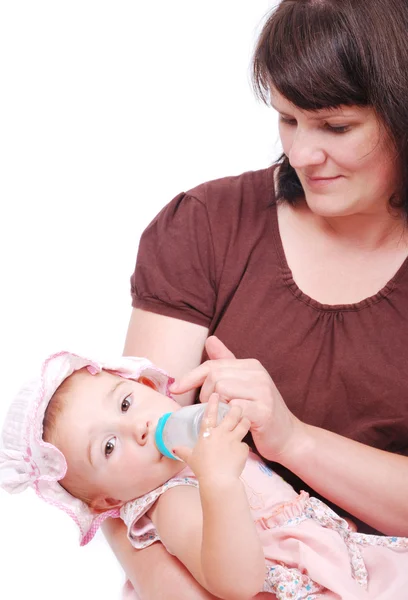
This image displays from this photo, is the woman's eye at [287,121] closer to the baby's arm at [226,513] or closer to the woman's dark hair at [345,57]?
the woman's dark hair at [345,57]

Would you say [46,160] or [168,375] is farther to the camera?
[46,160]

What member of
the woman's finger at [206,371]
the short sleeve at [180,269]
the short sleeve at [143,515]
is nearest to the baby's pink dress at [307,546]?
the short sleeve at [143,515]

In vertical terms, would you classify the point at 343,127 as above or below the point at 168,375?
above

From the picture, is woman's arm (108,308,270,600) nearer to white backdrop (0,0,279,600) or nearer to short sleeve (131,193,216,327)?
short sleeve (131,193,216,327)

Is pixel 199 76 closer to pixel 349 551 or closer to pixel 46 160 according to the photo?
pixel 46 160

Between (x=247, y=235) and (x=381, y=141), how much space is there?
418 millimetres

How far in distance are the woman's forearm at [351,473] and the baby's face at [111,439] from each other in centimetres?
28

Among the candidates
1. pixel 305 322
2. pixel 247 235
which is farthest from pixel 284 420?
pixel 247 235

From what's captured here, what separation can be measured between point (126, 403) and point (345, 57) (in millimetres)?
813

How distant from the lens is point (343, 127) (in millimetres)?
2016

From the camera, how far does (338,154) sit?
6.64 feet

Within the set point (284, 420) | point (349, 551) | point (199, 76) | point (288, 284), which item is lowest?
point (349, 551)

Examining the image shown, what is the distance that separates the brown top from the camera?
2.23 meters

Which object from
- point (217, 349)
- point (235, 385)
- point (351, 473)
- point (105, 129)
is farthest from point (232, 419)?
point (105, 129)
